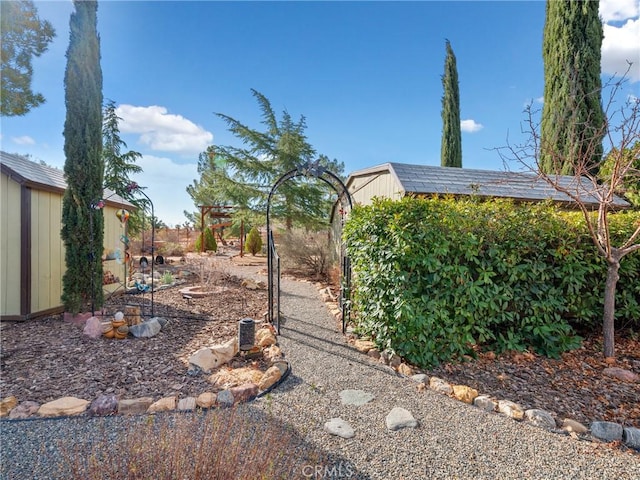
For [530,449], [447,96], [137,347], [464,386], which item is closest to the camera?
[530,449]

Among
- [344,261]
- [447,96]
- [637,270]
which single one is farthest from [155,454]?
[447,96]

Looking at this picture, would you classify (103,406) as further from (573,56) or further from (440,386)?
(573,56)

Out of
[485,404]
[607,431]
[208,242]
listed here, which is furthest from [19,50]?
[607,431]

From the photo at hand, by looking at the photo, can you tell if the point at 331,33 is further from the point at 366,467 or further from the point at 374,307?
the point at 366,467

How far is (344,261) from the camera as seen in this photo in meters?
4.67

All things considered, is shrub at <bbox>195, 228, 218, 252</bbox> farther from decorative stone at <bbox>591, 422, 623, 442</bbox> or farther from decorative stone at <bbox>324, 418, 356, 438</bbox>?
decorative stone at <bbox>591, 422, 623, 442</bbox>

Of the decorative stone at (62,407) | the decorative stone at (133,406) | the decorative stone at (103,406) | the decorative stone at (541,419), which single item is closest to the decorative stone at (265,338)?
the decorative stone at (133,406)

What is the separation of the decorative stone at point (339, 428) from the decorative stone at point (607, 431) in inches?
68.9

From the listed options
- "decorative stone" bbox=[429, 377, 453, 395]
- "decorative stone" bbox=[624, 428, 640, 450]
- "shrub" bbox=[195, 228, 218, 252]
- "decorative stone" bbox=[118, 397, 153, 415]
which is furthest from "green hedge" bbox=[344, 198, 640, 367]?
"shrub" bbox=[195, 228, 218, 252]

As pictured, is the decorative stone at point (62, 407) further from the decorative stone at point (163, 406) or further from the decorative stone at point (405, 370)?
the decorative stone at point (405, 370)

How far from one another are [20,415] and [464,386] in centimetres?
353

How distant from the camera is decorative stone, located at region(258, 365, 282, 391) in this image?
269 centimetres

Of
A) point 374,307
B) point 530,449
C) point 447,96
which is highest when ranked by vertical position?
point 447,96

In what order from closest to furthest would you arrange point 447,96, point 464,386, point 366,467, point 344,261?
point 366,467, point 464,386, point 344,261, point 447,96
